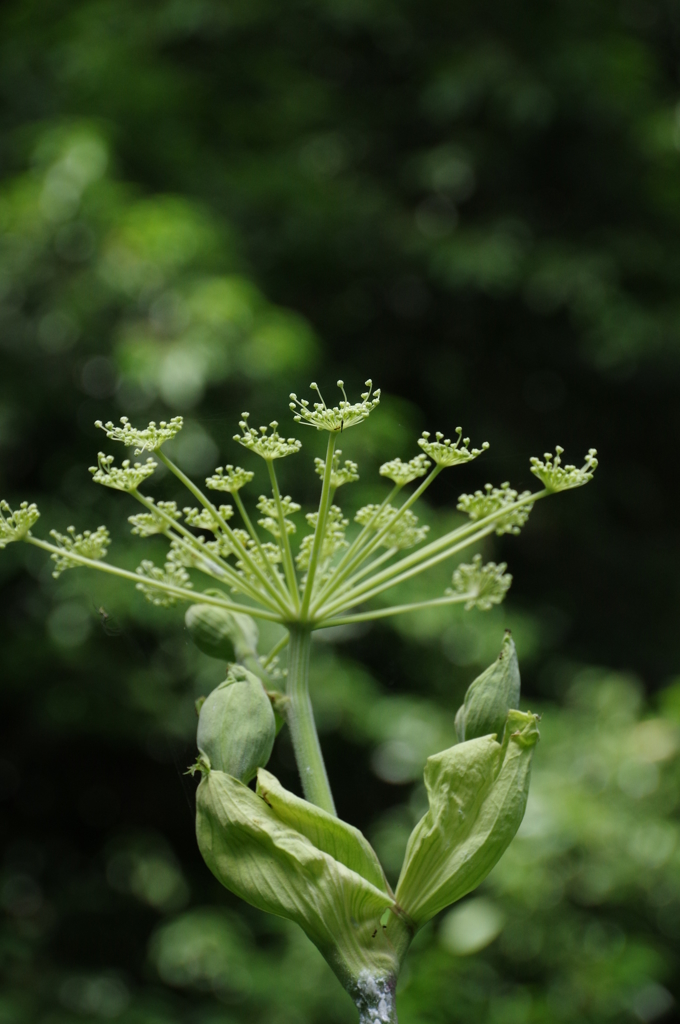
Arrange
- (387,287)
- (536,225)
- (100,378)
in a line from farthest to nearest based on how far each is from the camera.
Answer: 1. (536,225)
2. (387,287)
3. (100,378)

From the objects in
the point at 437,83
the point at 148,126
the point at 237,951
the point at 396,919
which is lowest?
the point at 237,951

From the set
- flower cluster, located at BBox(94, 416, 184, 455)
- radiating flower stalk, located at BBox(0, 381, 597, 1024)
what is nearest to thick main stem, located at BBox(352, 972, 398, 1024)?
radiating flower stalk, located at BBox(0, 381, 597, 1024)

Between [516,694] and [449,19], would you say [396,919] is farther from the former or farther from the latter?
[449,19]

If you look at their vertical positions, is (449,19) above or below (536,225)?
above

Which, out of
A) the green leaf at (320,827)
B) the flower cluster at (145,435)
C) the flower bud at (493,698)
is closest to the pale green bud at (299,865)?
the green leaf at (320,827)

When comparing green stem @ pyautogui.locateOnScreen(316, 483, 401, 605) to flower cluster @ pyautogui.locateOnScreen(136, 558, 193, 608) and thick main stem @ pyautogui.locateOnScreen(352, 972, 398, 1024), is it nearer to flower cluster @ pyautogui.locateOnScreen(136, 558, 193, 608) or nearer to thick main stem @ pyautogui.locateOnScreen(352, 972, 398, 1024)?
flower cluster @ pyautogui.locateOnScreen(136, 558, 193, 608)

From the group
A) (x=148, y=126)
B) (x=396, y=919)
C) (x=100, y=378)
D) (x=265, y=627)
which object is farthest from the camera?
(x=148, y=126)

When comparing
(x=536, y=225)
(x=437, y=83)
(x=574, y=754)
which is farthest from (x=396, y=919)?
(x=536, y=225)
